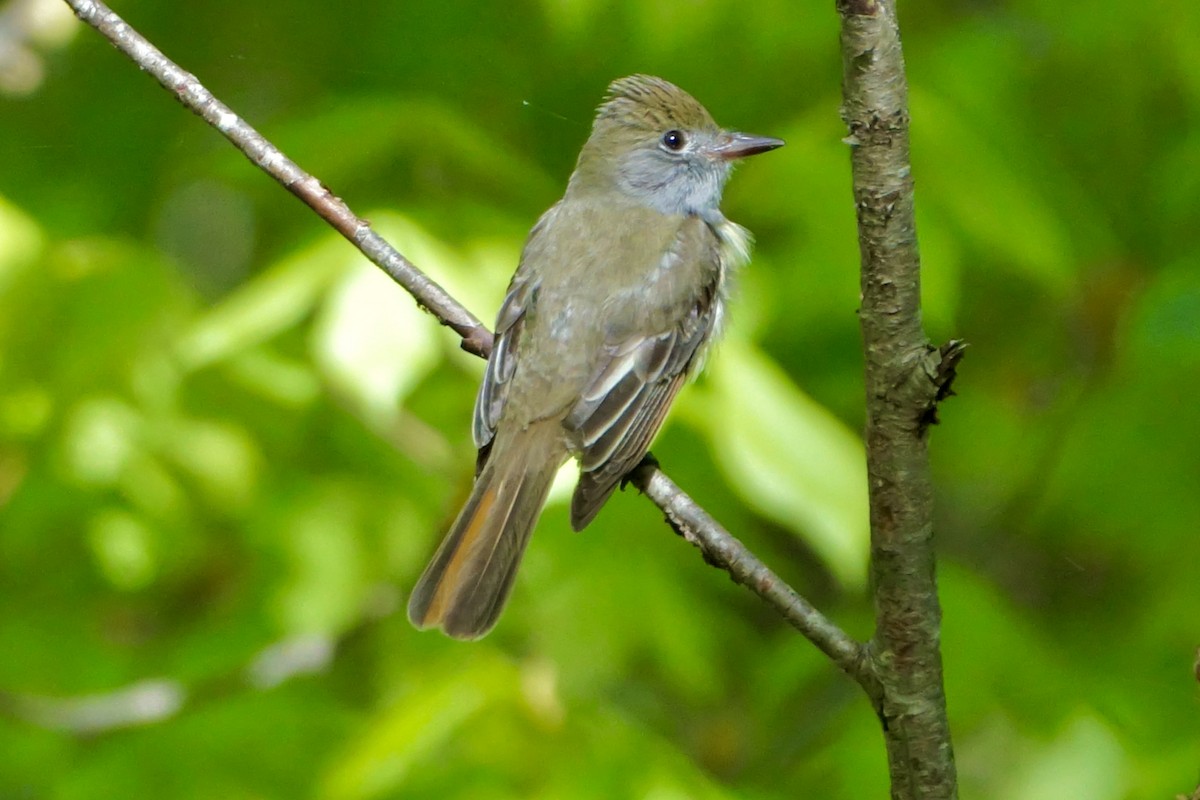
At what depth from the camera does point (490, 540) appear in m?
2.93

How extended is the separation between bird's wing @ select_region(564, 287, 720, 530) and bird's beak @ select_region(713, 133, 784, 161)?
41 cm

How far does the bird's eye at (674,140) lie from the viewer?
395 centimetres

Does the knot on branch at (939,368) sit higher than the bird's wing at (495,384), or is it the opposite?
the bird's wing at (495,384)

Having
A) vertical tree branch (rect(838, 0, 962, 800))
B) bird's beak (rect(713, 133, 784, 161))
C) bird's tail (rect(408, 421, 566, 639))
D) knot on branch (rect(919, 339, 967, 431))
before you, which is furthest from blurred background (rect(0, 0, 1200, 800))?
knot on branch (rect(919, 339, 967, 431))

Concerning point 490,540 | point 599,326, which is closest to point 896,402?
point 490,540

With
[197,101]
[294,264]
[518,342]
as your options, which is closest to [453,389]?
[518,342]

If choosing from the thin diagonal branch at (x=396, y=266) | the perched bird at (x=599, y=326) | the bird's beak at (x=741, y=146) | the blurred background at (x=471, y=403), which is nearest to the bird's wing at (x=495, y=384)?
the perched bird at (x=599, y=326)

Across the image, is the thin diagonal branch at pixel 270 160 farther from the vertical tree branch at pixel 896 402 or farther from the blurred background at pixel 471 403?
the vertical tree branch at pixel 896 402

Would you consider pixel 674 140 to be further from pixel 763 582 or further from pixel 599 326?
pixel 763 582

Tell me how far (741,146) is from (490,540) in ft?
4.63

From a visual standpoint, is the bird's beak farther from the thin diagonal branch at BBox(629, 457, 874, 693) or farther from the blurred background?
the thin diagonal branch at BBox(629, 457, 874, 693)

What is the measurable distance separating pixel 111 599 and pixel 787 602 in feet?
9.27

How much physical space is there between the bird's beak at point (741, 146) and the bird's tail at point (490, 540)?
972 millimetres

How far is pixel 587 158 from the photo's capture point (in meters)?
4.08
